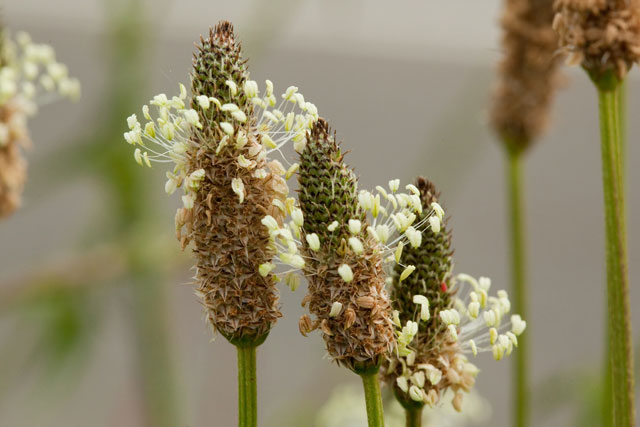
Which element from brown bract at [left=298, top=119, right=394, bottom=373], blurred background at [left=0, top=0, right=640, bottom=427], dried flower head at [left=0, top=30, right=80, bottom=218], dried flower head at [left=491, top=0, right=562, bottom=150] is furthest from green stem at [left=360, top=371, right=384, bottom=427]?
blurred background at [left=0, top=0, right=640, bottom=427]

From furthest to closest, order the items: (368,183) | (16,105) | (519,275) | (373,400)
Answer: (368,183), (519,275), (16,105), (373,400)

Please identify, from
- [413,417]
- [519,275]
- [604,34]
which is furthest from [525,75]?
[413,417]

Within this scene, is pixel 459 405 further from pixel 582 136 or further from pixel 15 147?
pixel 582 136

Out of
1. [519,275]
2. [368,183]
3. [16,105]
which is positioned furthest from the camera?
[368,183]

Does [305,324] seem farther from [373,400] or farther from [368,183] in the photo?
[368,183]

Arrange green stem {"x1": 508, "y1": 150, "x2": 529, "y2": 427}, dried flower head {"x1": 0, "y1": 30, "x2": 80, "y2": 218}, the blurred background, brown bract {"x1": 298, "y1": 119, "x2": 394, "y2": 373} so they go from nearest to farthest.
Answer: brown bract {"x1": 298, "y1": 119, "x2": 394, "y2": 373} < dried flower head {"x1": 0, "y1": 30, "x2": 80, "y2": 218} < green stem {"x1": 508, "y1": 150, "x2": 529, "y2": 427} < the blurred background

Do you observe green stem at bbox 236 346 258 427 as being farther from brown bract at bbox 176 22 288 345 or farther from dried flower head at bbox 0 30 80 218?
dried flower head at bbox 0 30 80 218
